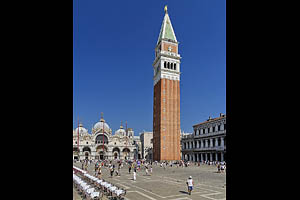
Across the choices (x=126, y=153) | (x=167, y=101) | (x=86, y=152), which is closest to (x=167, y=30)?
(x=167, y=101)

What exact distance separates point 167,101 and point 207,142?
13163 millimetres

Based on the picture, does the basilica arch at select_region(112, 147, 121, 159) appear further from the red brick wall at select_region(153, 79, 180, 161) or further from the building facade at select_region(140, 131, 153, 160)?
the red brick wall at select_region(153, 79, 180, 161)

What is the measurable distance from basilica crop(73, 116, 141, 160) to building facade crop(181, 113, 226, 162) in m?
20.6

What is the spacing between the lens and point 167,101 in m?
53.9

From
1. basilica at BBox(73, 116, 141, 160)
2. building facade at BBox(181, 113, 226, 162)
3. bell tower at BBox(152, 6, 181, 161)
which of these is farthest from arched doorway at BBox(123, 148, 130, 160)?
bell tower at BBox(152, 6, 181, 161)

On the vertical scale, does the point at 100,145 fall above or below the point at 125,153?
above

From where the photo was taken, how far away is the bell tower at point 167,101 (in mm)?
51969

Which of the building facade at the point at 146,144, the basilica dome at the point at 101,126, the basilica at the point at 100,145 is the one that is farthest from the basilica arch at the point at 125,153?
the building facade at the point at 146,144

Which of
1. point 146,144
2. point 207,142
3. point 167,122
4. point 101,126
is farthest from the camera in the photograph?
point 146,144

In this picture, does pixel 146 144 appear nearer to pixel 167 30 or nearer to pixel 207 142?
pixel 207 142

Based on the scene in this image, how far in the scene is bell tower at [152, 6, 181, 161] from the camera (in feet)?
171
